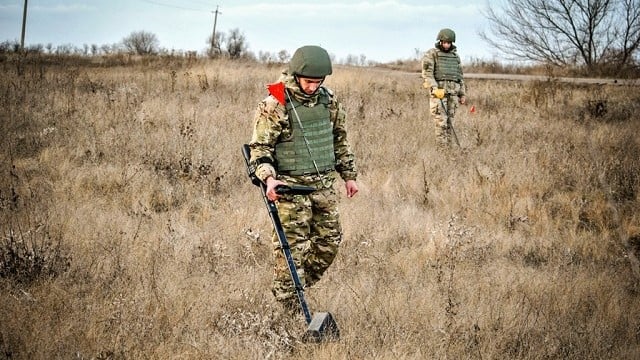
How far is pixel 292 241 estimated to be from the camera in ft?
10.8

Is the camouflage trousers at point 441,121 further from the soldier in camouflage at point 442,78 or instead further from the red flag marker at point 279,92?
the red flag marker at point 279,92

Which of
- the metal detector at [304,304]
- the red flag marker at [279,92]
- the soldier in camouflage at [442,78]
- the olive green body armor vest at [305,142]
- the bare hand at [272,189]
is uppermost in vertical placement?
the soldier in camouflage at [442,78]

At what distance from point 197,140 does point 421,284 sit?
4546 millimetres

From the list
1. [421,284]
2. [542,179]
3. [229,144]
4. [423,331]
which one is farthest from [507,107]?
[423,331]

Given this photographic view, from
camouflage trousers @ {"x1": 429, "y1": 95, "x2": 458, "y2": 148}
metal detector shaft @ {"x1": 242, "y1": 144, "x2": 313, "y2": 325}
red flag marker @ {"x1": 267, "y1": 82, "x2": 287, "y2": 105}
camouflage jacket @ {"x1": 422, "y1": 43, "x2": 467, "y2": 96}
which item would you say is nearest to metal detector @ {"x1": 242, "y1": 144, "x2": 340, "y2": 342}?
metal detector shaft @ {"x1": 242, "y1": 144, "x2": 313, "y2": 325}

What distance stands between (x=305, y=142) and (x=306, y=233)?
24.4 inches

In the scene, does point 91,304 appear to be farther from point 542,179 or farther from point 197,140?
point 542,179

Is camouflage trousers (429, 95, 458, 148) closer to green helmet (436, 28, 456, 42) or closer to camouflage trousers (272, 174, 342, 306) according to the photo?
green helmet (436, 28, 456, 42)

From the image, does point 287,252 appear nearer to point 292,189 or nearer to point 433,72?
point 292,189

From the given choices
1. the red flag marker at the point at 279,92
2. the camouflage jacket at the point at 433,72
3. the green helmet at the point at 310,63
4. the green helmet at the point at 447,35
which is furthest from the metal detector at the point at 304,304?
the green helmet at the point at 447,35

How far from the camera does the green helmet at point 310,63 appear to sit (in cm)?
298

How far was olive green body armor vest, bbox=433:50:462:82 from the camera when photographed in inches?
326

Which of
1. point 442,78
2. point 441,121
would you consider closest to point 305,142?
point 441,121

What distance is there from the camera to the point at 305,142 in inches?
125
